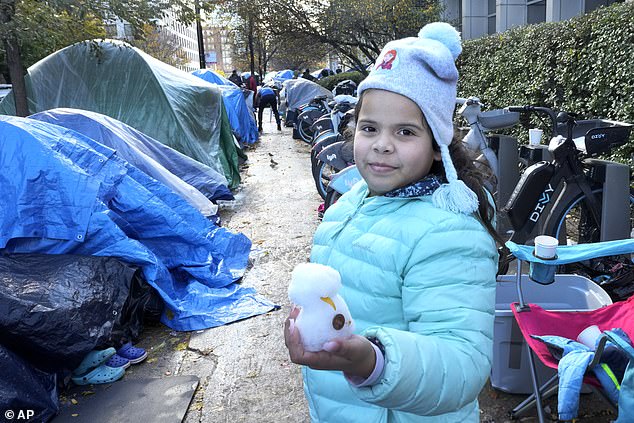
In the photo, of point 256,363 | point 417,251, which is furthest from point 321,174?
point 417,251

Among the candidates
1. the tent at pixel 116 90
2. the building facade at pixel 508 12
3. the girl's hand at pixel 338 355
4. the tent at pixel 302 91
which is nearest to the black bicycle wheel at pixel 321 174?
the tent at pixel 116 90

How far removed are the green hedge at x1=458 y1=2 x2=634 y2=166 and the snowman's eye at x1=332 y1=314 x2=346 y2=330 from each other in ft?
17.5

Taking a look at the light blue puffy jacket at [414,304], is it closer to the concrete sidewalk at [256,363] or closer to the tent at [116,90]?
the concrete sidewalk at [256,363]

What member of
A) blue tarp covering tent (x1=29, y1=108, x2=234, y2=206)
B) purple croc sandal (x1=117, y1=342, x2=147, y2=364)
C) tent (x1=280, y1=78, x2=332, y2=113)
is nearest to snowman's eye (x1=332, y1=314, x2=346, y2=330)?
purple croc sandal (x1=117, y1=342, x2=147, y2=364)

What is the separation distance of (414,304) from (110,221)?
10.6 ft

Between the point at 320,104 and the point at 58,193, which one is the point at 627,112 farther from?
the point at 320,104

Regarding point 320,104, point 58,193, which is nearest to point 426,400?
point 58,193

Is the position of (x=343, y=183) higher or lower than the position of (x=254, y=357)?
higher

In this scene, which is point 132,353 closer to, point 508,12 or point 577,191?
point 577,191

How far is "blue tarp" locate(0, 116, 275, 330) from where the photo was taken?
12.5ft

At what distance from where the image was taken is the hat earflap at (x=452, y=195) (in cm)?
132

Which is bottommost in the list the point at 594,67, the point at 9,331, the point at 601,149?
the point at 9,331

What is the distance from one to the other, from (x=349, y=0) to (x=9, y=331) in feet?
47.9

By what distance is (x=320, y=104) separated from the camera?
12.5 metres
